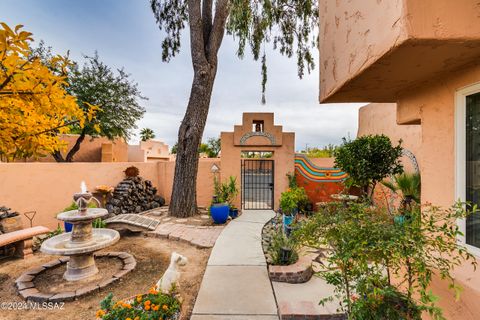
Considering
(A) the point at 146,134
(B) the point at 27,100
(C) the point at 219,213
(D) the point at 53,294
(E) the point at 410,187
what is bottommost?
(D) the point at 53,294

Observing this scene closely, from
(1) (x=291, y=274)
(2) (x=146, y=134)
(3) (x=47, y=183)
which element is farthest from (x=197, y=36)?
(2) (x=146, y=134)

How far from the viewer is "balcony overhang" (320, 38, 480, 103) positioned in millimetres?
1660

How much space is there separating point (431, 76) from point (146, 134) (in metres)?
36.5

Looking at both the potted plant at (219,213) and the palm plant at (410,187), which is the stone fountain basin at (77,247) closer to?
the potted plant at (219,213)

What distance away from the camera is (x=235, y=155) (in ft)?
29.7

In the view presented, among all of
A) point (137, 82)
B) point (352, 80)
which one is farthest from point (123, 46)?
point (352, 80)

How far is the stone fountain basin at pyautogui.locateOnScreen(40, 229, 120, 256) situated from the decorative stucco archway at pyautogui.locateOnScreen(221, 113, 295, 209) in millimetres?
5032

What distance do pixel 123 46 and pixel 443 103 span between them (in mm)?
9715

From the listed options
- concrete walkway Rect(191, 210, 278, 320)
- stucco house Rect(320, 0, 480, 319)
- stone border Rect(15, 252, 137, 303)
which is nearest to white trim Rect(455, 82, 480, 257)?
stucco house Rect(320, 0, 480, 319)

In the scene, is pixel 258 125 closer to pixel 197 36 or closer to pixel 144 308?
pixel 197 36

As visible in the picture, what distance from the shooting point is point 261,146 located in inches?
356

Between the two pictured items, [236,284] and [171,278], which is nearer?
[171,278]

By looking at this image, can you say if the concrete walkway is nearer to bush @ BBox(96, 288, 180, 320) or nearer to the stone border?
bush @ BBox(96, 288, 180, 320)

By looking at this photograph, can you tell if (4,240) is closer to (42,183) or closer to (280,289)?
(42,183)
